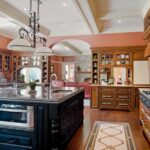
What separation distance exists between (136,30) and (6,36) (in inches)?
220

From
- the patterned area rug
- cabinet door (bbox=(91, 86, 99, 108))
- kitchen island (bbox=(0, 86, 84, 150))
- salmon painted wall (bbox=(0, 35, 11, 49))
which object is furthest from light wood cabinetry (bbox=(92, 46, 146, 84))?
kitchen island (bbox=(0, 86, 84, 150))

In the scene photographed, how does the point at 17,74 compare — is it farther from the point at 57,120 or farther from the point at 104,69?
the point at 57,120

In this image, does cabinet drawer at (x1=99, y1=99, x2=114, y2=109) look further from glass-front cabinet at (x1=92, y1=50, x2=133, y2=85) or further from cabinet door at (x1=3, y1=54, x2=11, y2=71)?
cabinet door at (x1=3, y1=54, x2=11, y2=71)

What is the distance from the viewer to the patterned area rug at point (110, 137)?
3.42 metres

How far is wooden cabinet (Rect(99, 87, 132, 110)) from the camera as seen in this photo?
22.0 feet

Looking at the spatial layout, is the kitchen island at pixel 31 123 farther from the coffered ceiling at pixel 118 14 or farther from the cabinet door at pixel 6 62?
the cabinet door at pixel 6 62

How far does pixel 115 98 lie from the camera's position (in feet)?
22.2

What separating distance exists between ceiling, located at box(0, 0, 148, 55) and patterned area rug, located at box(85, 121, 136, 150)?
9.57 feet

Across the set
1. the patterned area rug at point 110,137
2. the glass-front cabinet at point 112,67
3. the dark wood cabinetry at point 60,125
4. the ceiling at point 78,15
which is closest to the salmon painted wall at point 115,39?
the ceiling at point 78,15

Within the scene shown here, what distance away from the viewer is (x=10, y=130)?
3.07 meters

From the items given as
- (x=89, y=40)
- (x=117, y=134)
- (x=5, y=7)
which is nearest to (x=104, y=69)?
(x=89, y=40)

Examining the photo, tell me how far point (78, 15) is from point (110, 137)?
11.7 ft

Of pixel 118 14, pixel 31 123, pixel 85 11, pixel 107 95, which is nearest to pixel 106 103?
pixel 107 95

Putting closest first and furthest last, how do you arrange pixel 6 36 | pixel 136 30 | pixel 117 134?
1. pixel 117 134
2. pixel 136 30
3. pixel 6 36
